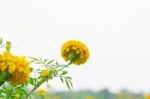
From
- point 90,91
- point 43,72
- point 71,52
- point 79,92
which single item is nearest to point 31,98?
point 43,72

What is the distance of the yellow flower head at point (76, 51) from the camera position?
3361 millimetres

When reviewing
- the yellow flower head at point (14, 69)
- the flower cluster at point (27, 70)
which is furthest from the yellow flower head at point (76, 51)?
the yellow flower head at point (14, 69)

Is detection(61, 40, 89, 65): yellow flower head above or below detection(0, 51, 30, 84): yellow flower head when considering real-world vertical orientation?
above

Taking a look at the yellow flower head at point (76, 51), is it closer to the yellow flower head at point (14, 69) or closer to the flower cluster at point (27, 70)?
the flower cluster at point (27, 70)

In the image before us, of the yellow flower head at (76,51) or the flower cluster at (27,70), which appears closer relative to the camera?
the flower cluster at (27,70)

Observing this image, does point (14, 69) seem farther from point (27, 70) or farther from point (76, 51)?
point (76, 51)

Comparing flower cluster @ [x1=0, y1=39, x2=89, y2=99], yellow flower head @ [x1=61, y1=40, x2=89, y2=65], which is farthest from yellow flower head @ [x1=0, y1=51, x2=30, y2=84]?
yellow flower head @ [x1=61, y1=40, x2=89, y2=65]

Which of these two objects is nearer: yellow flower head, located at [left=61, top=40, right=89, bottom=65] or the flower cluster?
the flower cluster

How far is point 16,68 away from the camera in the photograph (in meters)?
2.13

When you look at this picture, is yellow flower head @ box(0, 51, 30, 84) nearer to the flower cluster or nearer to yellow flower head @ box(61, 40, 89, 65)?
the flower cluster

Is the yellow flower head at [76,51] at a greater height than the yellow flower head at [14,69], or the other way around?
the yellow flower head at [76,51]

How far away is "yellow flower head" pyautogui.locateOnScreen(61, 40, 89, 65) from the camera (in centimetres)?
336

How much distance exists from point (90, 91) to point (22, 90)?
10.1m

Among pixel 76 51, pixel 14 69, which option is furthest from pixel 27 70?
pixel 76 51
